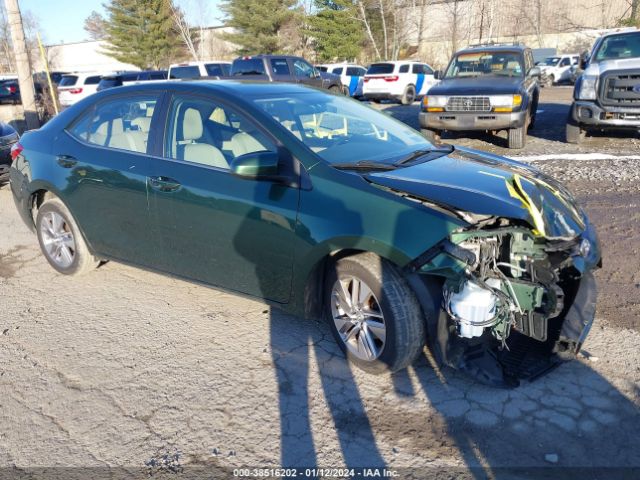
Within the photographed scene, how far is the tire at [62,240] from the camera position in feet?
15.5

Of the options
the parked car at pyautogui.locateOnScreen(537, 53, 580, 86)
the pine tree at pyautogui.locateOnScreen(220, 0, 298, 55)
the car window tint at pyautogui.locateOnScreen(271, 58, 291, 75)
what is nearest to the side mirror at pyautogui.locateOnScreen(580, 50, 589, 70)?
the car window tint at pyautogui.locateOnScreen(271, 58, 291, 75)

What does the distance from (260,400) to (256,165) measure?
138 centimetres

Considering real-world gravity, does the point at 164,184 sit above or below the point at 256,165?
below

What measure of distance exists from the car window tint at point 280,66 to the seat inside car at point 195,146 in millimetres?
15047

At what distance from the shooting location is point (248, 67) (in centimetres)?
1819

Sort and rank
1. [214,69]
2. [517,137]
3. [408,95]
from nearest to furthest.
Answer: [517,137] → [214,69] → [408,95]

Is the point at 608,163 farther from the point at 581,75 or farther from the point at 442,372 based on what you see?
the point at 442,372

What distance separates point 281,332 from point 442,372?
116 centimetres

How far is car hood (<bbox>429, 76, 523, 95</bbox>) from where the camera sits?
384 inches

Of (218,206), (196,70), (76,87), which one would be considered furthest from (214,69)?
(218,206)

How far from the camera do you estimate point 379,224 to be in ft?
9.87

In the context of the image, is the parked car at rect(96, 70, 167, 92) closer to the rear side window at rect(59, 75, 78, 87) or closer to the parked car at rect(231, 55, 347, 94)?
the rear side window at rect(59, 75, 78, 87)

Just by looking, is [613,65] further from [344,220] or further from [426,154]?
[344,220]

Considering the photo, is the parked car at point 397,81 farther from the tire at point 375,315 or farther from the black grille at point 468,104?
the tire at point 375,315
